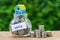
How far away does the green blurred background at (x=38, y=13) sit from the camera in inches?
99.0

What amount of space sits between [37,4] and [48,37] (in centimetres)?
105

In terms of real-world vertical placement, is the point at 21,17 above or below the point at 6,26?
above

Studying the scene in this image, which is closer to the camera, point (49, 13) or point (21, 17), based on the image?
point (21, 17)

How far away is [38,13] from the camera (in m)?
2.53

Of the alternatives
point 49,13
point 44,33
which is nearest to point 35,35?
point 44,33

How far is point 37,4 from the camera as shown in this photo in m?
2.55

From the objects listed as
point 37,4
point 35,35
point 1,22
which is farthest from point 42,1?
point 35,35

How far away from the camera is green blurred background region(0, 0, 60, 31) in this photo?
99.0 inches

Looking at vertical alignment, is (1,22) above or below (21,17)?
below

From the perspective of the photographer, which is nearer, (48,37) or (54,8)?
(48,37)

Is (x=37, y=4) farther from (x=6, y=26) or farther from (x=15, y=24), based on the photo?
(x=15, y=24)

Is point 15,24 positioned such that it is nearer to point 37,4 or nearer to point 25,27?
point 25,27

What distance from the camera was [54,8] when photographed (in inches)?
99.8

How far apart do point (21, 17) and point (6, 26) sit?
1086 millimetres
